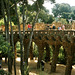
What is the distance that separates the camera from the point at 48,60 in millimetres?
25531

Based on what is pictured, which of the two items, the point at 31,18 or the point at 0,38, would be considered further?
the point at 31,18

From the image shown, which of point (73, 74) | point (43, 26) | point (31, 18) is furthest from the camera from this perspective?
point (31, 18)

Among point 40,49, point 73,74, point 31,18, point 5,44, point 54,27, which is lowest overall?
point 73,74

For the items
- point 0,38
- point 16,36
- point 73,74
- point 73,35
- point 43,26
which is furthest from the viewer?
point 16,36

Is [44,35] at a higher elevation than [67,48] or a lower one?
higher

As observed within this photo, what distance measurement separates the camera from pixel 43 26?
20.8 meters

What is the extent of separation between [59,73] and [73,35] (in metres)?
6.81

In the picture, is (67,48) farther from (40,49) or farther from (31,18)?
(31,18)

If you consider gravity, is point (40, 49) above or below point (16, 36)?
below

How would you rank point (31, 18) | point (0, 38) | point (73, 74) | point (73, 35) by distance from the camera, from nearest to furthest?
point (0, 38)
point (73, 35)
point (73, 74)
point (31, 18)

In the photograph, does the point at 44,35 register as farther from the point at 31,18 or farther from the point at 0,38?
the point at 31,18

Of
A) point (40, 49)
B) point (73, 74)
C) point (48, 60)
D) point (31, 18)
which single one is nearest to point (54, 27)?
point (40, 49)

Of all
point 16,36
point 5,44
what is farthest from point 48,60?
point 5,44

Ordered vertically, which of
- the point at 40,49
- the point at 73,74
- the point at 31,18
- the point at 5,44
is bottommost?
the point at 73,74
